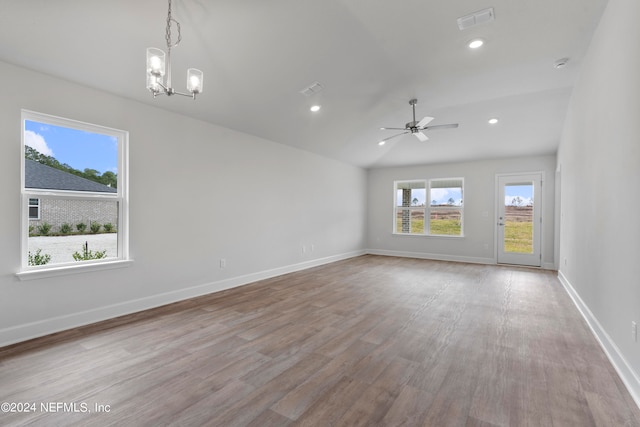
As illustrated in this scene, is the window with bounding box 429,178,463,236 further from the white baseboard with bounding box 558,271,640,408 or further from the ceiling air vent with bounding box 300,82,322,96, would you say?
the ceiling air vent with bounding box 300,82,322,96

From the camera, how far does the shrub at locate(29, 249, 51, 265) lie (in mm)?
2908

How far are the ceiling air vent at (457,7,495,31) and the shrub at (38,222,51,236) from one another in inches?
180

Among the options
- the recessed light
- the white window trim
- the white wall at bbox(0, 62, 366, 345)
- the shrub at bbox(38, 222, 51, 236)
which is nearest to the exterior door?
the white window trim

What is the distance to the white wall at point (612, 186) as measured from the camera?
195 cm

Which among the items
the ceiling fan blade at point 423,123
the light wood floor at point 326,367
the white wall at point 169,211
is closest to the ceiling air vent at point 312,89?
the white wall at point 169,211

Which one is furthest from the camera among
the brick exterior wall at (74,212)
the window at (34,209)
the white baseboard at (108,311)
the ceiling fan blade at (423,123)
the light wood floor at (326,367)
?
the ceiling fan blade at (423,123)

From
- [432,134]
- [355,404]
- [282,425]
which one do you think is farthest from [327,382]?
[432,134]

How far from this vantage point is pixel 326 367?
2309mm

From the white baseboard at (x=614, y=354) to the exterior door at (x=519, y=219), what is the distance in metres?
3.31

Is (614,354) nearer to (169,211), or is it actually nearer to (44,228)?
(169,211)

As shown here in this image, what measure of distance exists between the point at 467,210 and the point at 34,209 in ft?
25.8

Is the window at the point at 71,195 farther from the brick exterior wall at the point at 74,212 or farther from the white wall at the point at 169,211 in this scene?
the white wall at the point at 169,211

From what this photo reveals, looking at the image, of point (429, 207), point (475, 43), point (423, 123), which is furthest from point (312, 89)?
point (429, 207)

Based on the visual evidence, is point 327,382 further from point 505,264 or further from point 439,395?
point 505,264
